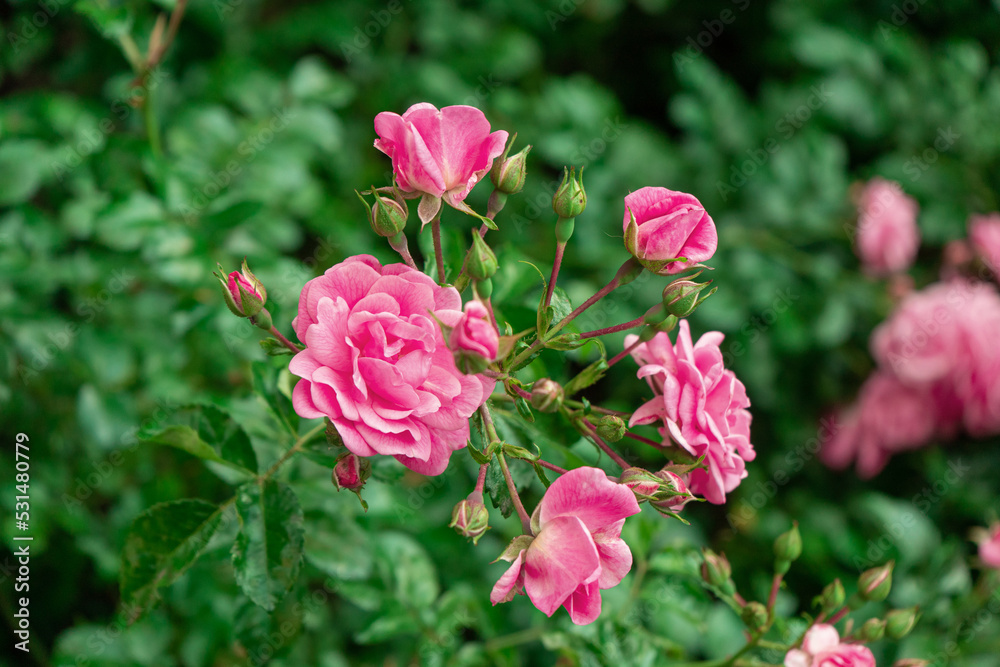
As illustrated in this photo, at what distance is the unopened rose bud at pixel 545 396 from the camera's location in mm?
849

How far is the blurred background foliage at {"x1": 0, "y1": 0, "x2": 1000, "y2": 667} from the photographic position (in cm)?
146

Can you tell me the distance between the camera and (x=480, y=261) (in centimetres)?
83

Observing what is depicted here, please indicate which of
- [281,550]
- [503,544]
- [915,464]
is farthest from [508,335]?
[915,464]

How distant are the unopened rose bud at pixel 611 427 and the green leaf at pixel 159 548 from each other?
2.05ft

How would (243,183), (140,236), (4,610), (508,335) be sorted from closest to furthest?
(508,335)
(140,236)
(4,610)
(243,183)

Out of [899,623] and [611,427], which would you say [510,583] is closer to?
[611,427]

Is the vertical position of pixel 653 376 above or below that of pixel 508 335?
below

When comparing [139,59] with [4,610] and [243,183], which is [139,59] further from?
[4,610]

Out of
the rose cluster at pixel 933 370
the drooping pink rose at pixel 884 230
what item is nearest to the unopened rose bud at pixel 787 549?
the rose cluster at pixel 933 370

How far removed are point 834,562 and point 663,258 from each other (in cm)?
182

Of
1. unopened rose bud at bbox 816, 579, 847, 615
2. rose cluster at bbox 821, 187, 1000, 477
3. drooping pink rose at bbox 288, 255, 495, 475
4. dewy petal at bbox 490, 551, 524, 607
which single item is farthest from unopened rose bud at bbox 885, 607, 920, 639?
rose cluster at bbox 821, 187, 1000, 477

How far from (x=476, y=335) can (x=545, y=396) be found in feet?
0.50

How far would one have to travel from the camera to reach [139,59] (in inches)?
60.6

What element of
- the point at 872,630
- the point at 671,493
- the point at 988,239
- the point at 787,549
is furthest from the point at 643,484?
the point at 988,239
